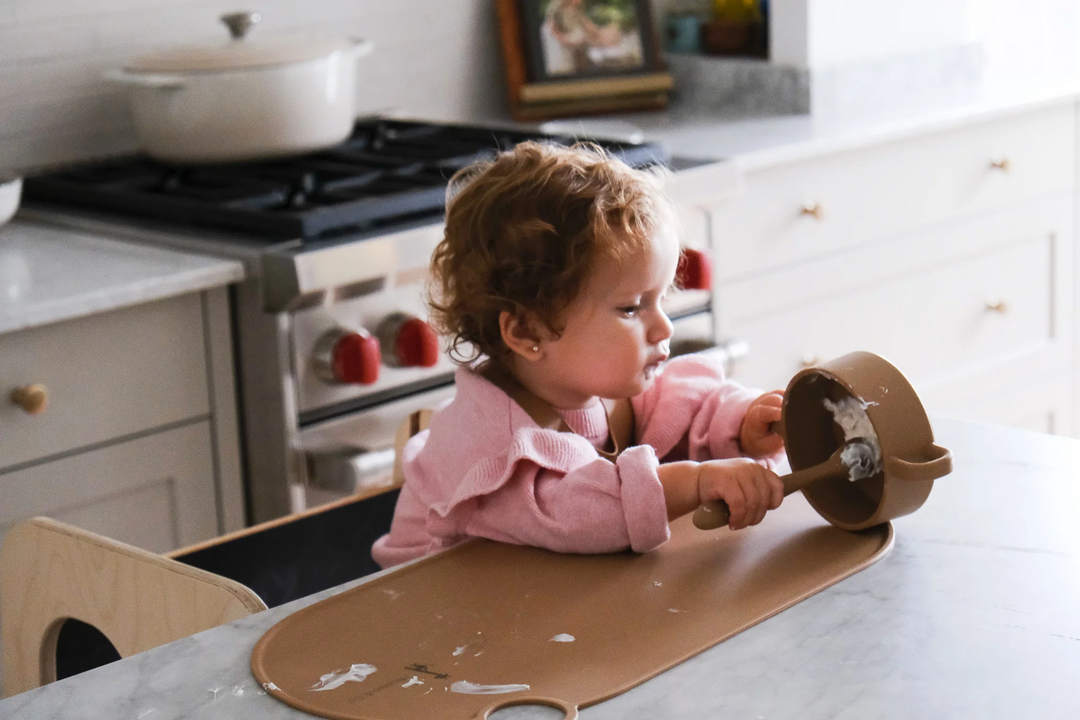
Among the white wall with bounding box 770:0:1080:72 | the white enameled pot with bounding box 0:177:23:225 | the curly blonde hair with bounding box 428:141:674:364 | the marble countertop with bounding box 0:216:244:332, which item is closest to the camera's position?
the curly blonde hair with bounding box 428:141:674:364

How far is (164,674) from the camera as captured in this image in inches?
30.6

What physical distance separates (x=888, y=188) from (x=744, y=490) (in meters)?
1.63

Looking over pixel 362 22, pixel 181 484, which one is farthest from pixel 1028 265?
pixel 181 484

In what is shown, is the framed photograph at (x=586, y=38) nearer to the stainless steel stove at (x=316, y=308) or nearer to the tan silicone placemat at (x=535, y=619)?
the stainless steel stove at (x=316, y=308)

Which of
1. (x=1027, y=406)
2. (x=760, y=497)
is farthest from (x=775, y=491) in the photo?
(x=1027, y=406)

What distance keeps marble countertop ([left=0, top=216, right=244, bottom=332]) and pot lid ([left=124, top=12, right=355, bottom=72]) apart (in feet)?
0.98

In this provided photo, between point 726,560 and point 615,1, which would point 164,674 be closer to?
point 726,560

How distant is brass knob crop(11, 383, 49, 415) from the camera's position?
1.55m

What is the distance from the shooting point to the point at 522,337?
1.09 meters

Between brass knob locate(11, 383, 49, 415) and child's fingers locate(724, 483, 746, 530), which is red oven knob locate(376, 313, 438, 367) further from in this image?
child's fingers locate(724, 483, 746, 530)

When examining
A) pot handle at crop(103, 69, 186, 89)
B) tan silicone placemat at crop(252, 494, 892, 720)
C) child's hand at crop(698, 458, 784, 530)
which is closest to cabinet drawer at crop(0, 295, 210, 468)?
pot handle at crop(103, 69, 186, 89)

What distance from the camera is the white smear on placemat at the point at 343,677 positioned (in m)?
0.76

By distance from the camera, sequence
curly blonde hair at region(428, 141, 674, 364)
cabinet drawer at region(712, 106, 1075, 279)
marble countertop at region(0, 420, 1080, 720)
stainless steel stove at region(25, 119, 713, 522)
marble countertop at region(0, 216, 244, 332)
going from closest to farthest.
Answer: marble countertop at region(0, 420, 1080, 720)
curly blonde hair at region(428, 141, 674, 364)
marble countertop at region(0, 216, 244, 332)
stainless steel stove at region(25, 119, 713, 522)
cabinet drawer at region(712, 106, 1075, 279)

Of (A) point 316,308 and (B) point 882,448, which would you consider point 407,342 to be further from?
(B) point 882,448
